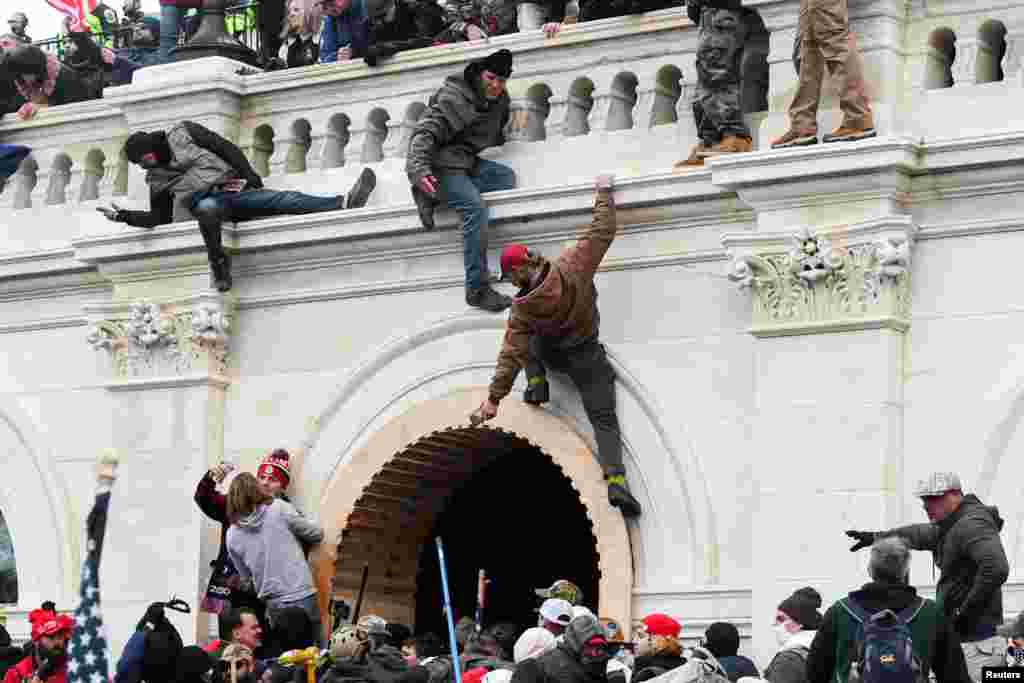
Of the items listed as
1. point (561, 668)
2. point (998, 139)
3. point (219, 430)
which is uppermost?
point (998, 139)

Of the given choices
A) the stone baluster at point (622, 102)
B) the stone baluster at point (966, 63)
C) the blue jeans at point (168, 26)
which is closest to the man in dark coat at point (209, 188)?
the blue jeans at point (168, 26)

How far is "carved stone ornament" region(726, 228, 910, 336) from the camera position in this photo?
2173 cm

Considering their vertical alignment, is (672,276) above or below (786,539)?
above

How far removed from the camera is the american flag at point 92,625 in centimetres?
1919

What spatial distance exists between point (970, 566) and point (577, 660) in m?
2.32

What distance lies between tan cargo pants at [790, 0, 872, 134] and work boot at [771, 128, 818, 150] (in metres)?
0.03

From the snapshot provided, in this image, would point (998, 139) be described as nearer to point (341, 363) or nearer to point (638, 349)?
point (638, 349)

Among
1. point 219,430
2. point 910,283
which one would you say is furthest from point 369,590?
point 910,283

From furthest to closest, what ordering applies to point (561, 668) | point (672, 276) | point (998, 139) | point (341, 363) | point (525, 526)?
point (525, 526), point (341, 363), point (672, 276), point (998, 139), point (561, 668)

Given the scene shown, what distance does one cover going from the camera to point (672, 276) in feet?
75.5

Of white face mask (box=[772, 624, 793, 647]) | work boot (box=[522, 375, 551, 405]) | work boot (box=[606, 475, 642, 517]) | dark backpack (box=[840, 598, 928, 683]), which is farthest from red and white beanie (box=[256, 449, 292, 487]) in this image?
dark backpack (box=[840, 598, 928, 683])

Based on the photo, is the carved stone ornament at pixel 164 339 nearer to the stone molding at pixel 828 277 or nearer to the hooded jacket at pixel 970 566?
the stone molding at pixel 828 277

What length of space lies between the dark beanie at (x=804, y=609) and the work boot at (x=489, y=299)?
4.35 m

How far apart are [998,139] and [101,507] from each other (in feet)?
20.4
